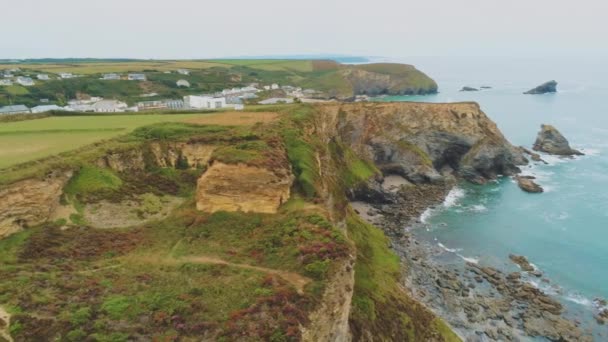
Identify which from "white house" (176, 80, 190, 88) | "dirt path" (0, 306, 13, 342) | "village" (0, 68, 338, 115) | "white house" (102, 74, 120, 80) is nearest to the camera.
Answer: "dirt path" (0, 306, 13, 342)

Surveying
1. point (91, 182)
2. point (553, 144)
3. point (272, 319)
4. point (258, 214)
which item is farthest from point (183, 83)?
point (272, 319)

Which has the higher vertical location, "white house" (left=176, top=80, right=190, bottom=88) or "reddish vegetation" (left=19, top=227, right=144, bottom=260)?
"white house" (left=176, top=80, right=190, bottom=88)

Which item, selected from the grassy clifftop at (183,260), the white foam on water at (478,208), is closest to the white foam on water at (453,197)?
the white foam on water at (478,208)

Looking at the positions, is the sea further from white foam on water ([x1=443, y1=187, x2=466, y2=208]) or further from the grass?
the grass

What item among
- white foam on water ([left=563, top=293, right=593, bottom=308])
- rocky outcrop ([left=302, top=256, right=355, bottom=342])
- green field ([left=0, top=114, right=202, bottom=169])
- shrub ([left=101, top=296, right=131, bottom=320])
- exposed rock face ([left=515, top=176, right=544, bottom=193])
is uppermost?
green field ([left=0, top=114, right=202, bottom=169])

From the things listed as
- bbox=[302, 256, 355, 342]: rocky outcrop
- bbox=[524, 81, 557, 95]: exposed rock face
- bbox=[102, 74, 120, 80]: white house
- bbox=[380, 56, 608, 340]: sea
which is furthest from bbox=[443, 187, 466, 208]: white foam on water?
bbox=[524, 81, 557, 95]: exposed rock face

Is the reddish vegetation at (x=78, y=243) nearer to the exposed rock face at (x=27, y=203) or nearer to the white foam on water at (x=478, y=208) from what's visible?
the exposed rock face at (x=27, y=203)

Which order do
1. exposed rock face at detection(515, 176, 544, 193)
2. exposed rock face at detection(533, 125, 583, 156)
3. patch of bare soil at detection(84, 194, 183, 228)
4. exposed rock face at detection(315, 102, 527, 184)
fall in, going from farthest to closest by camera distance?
exposed rock face at detection(533, 125, 583, 156) → exposed rock face at detection(315, 102, 527, 184) → exposed rock face at detection(515, 176, 544, 193) → patch of bare soil at detection(84, 194, 183, 228)

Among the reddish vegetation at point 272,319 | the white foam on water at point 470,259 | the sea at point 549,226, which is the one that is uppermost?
the reddish vegetation at point 272,319
